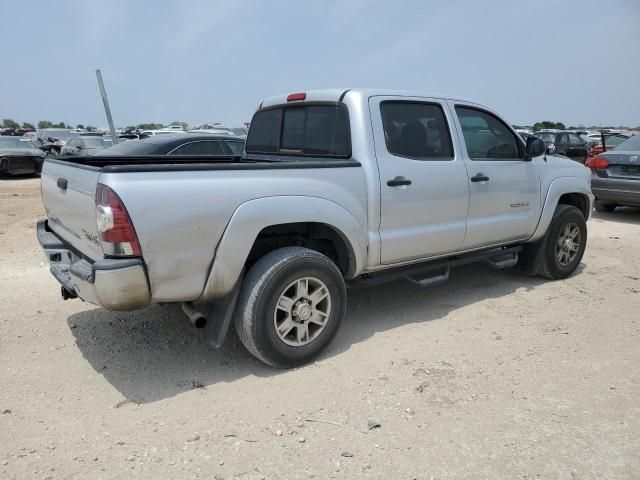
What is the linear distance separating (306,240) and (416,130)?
1300mm

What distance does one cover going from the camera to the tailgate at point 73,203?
10.1ft

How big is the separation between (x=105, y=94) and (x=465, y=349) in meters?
7.25

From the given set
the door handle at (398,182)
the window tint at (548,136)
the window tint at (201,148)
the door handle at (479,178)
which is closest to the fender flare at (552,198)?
the door handle at (479,178)

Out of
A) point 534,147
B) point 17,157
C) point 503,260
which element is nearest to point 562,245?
point 503,260

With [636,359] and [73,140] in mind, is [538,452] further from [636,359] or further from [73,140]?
[73,140]

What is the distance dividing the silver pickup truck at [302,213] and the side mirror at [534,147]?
14 millimetres

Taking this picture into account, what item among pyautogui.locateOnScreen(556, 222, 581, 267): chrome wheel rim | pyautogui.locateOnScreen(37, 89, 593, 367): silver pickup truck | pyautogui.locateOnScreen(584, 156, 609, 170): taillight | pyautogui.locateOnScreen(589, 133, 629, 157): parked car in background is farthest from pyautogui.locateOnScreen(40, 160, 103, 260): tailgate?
pyautogui.locateOnScreen(589, 133, 629, 157): parked car in background

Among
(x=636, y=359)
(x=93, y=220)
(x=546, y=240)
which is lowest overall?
(x=636, y=359)

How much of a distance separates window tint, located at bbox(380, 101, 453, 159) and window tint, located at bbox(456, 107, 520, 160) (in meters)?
0.26

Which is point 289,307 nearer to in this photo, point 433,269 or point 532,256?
point 433,269

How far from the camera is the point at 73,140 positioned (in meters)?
18.4

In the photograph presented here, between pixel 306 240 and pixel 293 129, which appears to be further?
pixel 293 129

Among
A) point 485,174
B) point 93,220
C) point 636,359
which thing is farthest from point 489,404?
point 93,220

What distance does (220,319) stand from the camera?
11.3 ft
